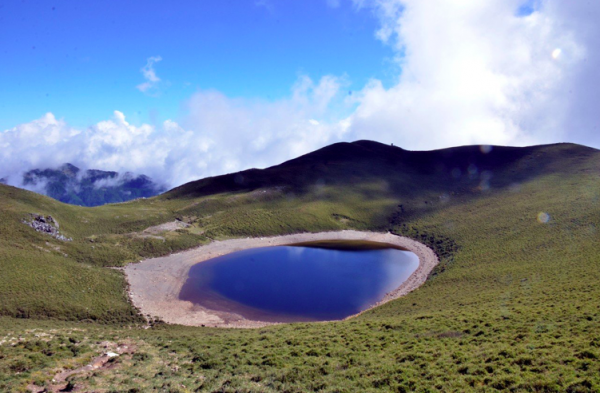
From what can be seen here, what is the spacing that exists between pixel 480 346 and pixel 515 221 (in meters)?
53.1

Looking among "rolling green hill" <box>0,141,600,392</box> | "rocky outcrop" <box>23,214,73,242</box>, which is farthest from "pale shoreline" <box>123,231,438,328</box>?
"rocky outcrop" <box>23,214,73,242</box>

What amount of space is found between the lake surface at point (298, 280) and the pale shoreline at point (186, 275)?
4.51ft

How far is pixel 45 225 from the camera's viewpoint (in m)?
50.6

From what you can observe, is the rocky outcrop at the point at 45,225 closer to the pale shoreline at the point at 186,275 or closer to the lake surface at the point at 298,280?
the pale shoreline at the point at 186,275

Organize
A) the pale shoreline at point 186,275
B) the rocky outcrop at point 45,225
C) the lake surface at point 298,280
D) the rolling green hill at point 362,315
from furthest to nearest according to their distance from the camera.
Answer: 1. the rocky outcrop at point 45,225
2. the lake surface at point 298,280
3. the pale shoreline at point 186,275
4. the rolling green hill at point 362,315

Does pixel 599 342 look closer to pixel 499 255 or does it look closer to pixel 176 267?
pixel 499 255

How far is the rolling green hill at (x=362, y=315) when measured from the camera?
541 inches

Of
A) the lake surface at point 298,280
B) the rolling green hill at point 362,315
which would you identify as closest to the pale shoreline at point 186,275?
the lake surface at point 298,280

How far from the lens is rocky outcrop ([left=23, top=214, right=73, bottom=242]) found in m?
49.1

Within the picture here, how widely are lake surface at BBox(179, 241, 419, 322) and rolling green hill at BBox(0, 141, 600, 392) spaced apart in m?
6.95

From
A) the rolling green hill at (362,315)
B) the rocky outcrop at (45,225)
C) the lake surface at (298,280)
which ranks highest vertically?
the rocky outcrop at (45,225)

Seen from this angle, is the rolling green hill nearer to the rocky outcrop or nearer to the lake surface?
the rocky outcrop

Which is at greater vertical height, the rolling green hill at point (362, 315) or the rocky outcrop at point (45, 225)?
the rocky outcrop at point (45, 225)

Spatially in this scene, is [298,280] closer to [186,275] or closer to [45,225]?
[186,275]
